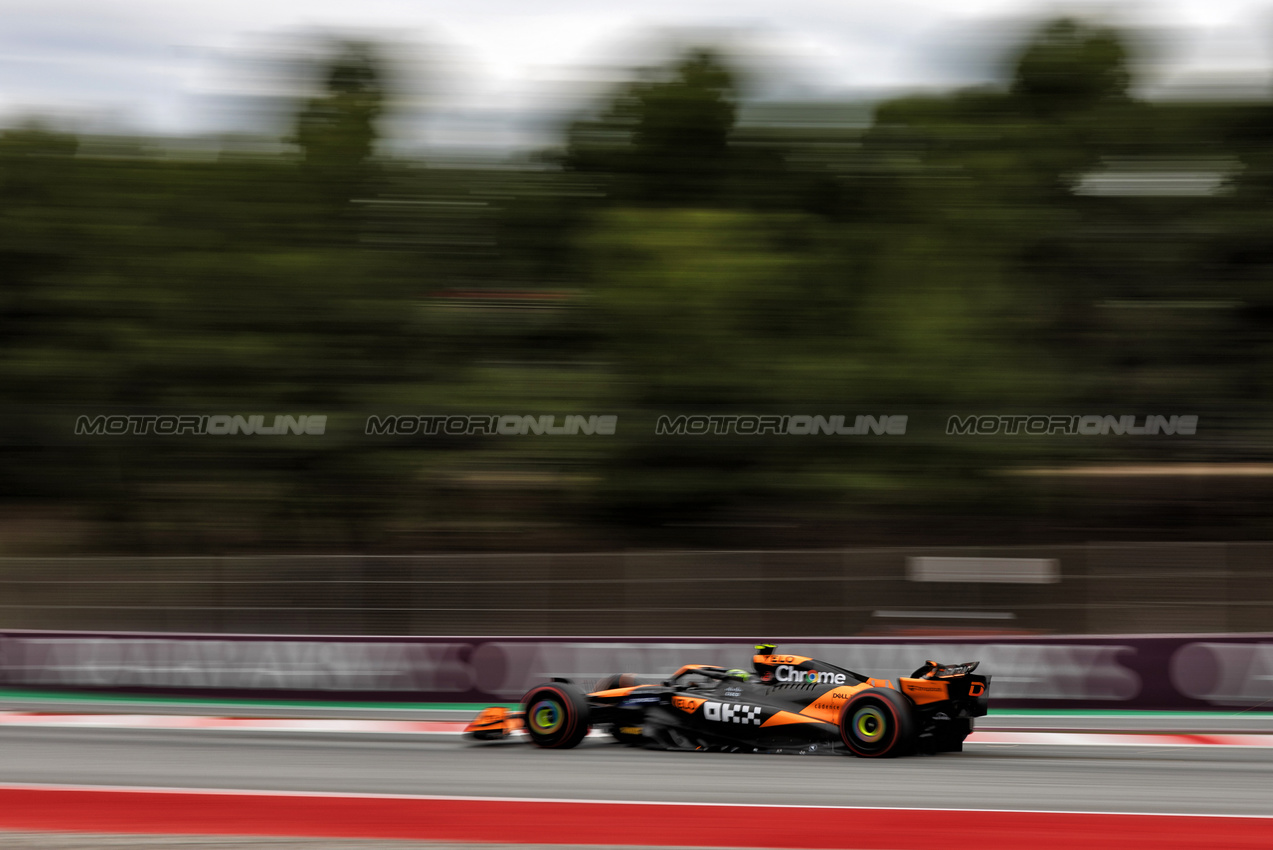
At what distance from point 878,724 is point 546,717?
8.66 feet

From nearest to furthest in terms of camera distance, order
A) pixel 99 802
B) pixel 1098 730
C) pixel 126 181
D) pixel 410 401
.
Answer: pixel 99 802 < pixel 1098 730 < pixel 410 401 < pixel 126 181

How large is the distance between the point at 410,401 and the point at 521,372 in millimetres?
2232

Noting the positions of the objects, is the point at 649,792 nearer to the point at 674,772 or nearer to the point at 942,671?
the point at 674,772

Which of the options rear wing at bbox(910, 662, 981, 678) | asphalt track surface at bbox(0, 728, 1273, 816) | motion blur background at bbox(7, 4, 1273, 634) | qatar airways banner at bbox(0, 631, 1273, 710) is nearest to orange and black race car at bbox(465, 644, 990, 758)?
rear wing at bbox(910, 662, 981, 678)

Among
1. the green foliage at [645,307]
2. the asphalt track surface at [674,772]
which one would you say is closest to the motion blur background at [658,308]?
the green foliage at [645,307]

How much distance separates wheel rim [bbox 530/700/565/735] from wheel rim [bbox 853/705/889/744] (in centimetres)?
232

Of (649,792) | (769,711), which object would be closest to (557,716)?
(769,711)

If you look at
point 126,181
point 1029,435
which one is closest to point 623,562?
point 1029,435

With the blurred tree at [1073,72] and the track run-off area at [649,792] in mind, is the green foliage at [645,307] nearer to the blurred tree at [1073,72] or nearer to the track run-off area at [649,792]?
the blurred tree at [1073,72]

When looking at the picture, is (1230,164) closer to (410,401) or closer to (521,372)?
(521,372)

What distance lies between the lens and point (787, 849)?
6422 millimetres

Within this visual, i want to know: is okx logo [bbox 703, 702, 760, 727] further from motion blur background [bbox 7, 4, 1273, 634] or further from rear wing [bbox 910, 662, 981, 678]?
motion blur background [bbox 7, 4, 1273, 634]

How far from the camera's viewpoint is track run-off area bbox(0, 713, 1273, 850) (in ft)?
22.4

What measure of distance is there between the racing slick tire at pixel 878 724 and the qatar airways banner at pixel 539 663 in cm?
383
